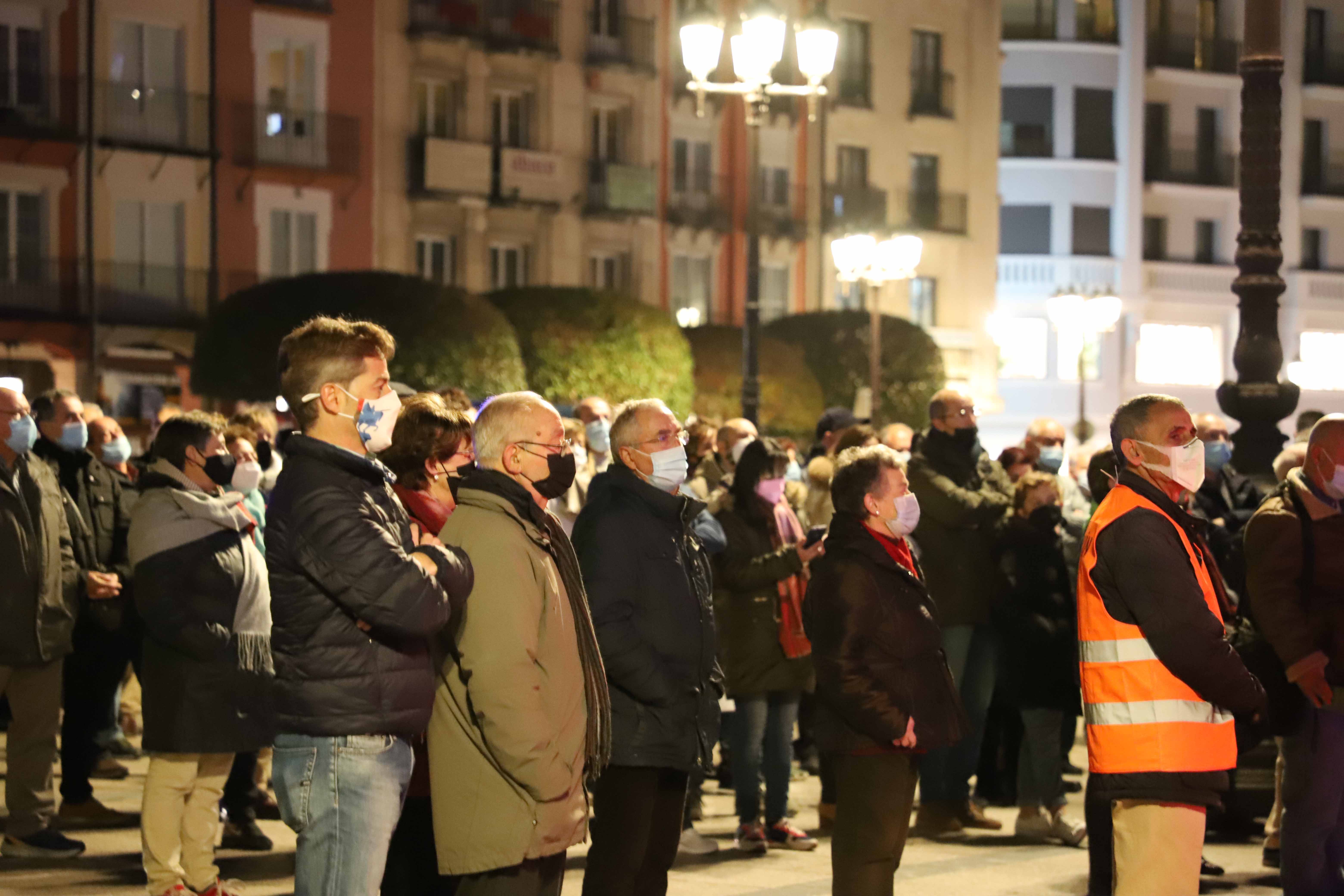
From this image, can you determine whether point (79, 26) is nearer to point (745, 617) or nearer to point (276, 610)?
point (745, 617)

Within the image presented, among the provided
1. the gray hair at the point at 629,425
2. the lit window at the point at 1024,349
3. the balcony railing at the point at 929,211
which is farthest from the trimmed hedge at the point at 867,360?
the gray hair at the point at 629,425

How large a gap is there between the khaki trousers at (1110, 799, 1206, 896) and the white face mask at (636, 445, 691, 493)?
6.42 feet

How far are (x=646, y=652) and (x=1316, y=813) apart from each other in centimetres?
311

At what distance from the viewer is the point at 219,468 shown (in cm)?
783

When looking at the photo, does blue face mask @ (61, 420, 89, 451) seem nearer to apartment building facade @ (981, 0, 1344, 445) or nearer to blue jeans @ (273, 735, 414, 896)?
blue jeans @ (273, 735, 414, 896)

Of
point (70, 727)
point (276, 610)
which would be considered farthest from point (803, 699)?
point (276, 610)

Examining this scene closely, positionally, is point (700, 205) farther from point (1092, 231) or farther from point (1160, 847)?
point (1160, 847)

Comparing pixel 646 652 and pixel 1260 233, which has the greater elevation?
pixel 1260 233

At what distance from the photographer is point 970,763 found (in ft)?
32.8

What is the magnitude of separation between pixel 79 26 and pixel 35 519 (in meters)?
25.8

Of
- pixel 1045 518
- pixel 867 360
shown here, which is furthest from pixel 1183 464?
pixel 867 360

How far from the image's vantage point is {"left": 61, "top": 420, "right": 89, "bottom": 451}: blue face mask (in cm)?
993

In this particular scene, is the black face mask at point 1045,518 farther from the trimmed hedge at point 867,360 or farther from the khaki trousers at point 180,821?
the trimmed hedge at point 867,360

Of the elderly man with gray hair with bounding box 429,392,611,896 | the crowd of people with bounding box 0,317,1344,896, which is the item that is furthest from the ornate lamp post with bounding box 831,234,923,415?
the elderly man with gray hair with bounding box 429,392,611,896
